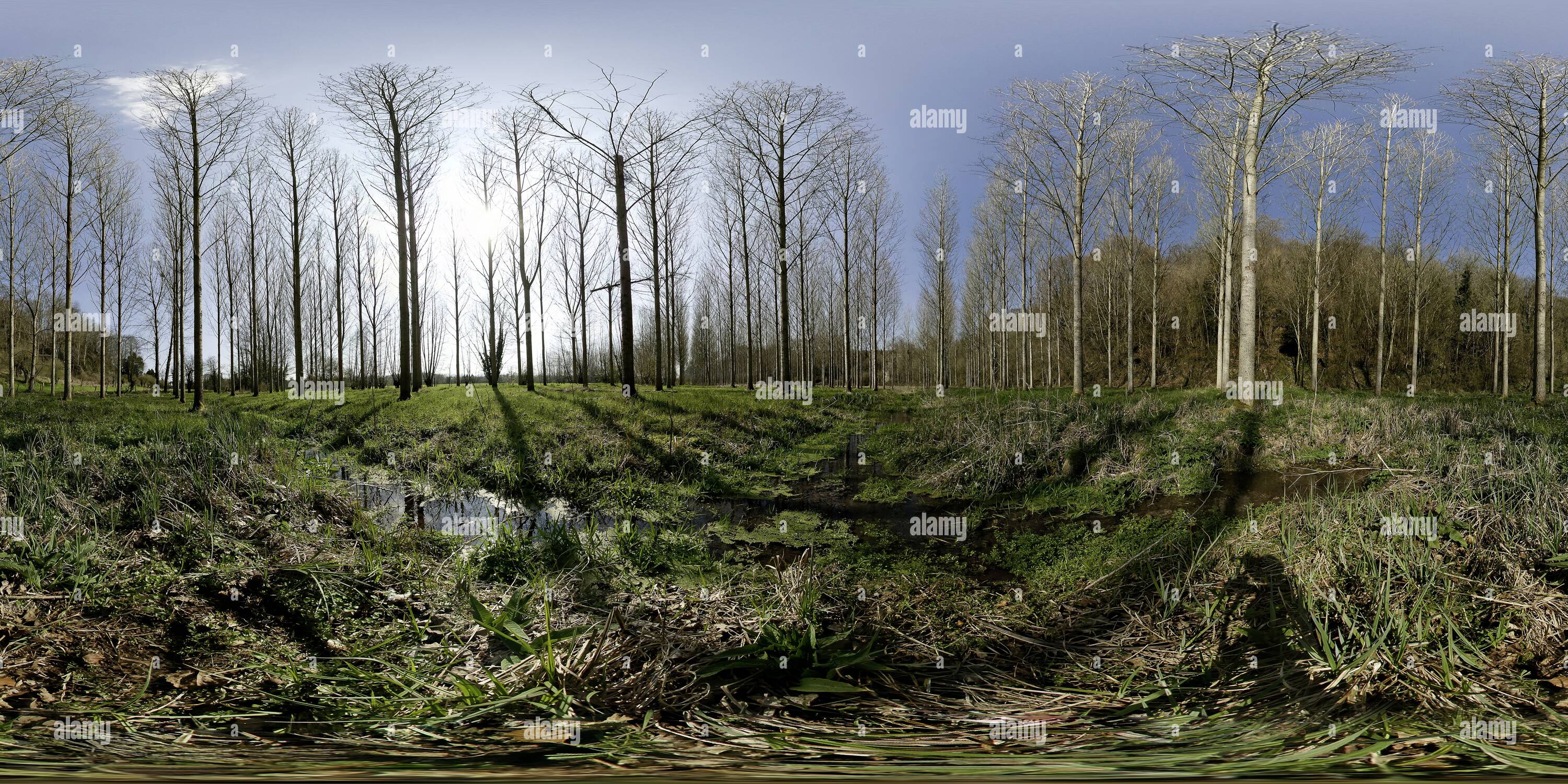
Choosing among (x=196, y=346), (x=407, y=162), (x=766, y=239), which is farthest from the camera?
(x=766, y=239)

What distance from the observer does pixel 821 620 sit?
3223mm

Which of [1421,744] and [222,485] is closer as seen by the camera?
[1421,744]

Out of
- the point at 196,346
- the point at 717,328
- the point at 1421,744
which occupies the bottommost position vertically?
the point at 1421,744

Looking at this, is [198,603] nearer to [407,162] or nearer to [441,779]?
[441,779]

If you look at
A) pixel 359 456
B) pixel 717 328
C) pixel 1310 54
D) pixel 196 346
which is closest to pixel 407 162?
pixel 196 346

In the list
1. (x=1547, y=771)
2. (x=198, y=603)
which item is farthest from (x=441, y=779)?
(x=1547, y=771)

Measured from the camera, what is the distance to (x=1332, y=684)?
2.41m

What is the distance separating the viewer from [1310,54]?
34.4ft

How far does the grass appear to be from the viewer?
222cm

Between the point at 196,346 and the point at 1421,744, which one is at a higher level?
the point at 196,346

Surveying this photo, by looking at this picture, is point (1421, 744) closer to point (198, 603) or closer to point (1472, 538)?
point (1472, 538)

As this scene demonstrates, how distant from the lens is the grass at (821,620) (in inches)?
87.6

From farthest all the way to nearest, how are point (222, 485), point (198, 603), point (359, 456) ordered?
point (359, 456), point (222, 485), point (198, 603)

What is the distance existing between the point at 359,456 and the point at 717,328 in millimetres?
29207
